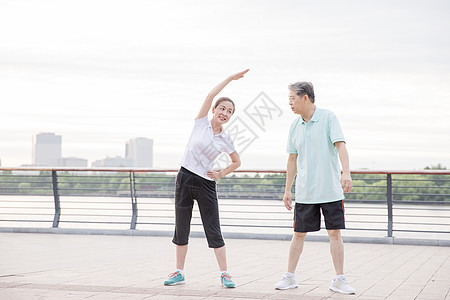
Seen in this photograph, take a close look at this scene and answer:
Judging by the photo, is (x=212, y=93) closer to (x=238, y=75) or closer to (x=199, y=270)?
(x=238, y=75)

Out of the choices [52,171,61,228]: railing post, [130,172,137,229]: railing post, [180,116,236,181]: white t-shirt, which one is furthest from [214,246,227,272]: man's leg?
[52,171,61,228]: railing post

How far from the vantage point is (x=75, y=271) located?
5961mm

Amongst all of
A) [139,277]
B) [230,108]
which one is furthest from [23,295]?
[230,108]

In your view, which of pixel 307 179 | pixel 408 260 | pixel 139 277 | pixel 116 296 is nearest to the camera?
pixel 116 296

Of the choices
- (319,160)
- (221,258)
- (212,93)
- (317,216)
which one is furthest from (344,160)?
(221,258)

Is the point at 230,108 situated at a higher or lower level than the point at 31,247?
higher

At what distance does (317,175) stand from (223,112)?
870 mm

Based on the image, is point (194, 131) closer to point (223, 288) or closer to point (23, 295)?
point (223, 288)

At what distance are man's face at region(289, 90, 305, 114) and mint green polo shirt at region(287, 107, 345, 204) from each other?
0.12 meters

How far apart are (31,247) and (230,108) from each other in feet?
14.2

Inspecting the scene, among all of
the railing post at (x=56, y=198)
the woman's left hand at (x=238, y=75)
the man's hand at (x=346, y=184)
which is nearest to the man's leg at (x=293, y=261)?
the man's hand at (x=346, y=184)

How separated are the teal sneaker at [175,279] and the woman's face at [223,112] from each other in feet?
4.14

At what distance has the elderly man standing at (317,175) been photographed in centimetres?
490

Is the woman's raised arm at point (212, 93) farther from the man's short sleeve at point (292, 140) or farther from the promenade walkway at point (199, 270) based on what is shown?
the promenade walkway at point (199, 270)
